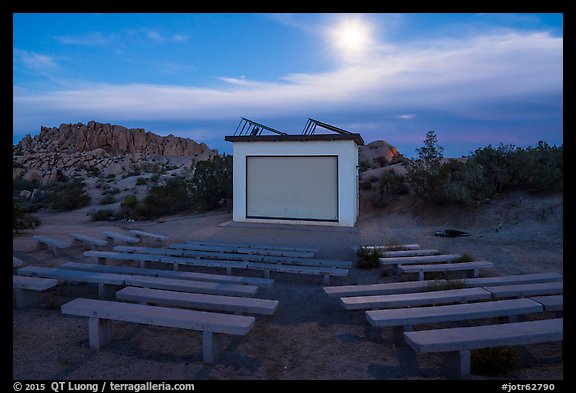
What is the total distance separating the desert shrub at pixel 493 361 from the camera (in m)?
3.86

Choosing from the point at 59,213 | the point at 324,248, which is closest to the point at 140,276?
the point at 324,248

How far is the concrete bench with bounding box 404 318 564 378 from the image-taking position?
12.1 feet

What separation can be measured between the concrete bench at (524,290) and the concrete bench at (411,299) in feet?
0.75

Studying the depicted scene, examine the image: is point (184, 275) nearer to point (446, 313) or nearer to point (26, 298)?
point (26, 298)

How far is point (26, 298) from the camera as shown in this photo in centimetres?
600

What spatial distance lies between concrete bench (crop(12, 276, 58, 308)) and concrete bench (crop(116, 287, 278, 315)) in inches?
51.9

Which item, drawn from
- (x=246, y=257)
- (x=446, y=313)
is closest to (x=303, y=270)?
(x=246, y=257)

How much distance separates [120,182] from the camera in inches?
1201

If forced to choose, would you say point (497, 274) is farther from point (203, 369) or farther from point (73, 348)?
point (73, 348)

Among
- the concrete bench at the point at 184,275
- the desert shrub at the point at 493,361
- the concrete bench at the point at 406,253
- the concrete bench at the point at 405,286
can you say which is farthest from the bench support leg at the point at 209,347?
the concrete bench at the point at 406,253

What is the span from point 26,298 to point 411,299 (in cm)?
528

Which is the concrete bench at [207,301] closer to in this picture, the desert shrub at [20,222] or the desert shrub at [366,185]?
the desert shrub at [20,222]

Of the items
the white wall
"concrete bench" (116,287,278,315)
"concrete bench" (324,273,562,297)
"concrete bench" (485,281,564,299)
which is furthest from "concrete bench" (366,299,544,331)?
the white wall
